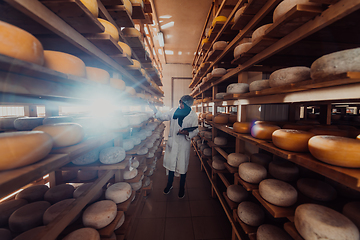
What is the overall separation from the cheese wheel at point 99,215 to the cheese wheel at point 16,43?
121 centimetres

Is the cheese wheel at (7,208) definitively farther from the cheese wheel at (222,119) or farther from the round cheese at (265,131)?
the cheese wheel at (222,119)

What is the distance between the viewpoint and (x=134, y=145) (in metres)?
2.00

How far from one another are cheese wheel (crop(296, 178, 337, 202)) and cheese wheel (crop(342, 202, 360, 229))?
137mm

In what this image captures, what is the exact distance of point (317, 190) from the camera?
1.11 m

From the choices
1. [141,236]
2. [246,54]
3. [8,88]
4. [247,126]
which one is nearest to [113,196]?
[141,236]

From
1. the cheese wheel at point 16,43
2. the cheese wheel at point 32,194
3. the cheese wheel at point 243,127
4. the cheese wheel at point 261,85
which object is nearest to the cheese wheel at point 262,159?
the cheese wheel at point 243,127

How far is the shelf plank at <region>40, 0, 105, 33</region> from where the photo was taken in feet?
2.54

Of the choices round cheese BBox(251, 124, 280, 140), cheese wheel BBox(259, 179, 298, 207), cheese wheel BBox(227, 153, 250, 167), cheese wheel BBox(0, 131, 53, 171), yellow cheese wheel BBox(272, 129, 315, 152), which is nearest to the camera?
cheese wheel BBox(0, 131, 53, 171)

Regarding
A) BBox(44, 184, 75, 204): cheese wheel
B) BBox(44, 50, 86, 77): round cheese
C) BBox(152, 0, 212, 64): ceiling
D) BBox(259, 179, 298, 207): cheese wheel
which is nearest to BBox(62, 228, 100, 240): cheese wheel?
BBox(44, 184, 75, 204): cheese wheel

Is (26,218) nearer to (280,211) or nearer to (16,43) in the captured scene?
(16,43)

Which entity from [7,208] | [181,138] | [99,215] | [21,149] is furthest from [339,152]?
[7,208]

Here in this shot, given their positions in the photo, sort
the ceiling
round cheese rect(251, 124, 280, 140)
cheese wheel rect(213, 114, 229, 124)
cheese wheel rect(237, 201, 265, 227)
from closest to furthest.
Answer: round cheese rect(251, 124, 280, 140), cheese wheel rect(237, 201, 265, 227), cheese wheel rect(213, 114, 229, 124), the ceiling

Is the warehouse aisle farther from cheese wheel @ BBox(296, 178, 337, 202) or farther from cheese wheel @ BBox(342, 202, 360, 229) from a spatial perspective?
cheese wheel @ BBox(342, 202, 360, 229)

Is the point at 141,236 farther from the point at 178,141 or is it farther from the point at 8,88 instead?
the point at 8,88
